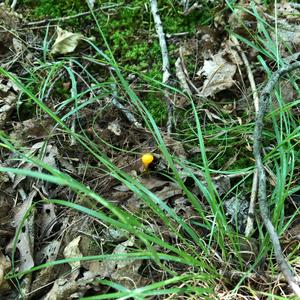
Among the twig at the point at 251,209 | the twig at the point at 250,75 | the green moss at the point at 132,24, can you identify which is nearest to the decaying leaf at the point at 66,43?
the green moss at the point at 132,24

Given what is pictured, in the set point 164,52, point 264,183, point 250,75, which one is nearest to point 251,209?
point 264,183

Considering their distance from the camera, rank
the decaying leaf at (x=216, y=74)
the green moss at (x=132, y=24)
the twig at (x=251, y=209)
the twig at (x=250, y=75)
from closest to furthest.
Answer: the twig at (x=251, y=209) < the twig at (x=250, y=75) < the decaying leaf at (x=216, y=74) < the green moss at (x=132, y=24)

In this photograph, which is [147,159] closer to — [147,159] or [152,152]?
[147,159]

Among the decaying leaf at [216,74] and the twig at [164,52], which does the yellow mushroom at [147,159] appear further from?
the decaying leaf at [216,74]

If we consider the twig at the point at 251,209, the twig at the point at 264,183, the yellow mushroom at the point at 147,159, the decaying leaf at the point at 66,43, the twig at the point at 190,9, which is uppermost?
the twig at the point at 190,9

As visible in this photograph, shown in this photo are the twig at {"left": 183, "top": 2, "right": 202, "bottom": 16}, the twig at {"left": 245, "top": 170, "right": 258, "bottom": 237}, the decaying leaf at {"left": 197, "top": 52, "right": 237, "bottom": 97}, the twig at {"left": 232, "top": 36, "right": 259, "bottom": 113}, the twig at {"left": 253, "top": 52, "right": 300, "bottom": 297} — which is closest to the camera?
A: the twig at {"left": 253, "top": 52, "right": 300, "bottom": 297}

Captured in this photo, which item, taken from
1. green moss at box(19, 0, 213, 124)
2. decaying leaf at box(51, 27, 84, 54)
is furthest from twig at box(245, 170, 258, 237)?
decaying leaf at box(51, 27, 84, 54)

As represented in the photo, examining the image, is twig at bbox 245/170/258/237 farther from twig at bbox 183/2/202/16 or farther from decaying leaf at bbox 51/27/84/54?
decaying leaf at bbox 51/27/84/54

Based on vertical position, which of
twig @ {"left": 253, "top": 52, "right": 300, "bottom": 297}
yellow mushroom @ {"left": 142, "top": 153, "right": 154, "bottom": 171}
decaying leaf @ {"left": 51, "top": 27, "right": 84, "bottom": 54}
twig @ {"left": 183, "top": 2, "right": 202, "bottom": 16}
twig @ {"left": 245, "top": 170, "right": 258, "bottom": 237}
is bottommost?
twig @ {"left": 245, "top": 170, "right": 258, "bottom": 237}

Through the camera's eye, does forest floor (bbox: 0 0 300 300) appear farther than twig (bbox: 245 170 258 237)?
No
